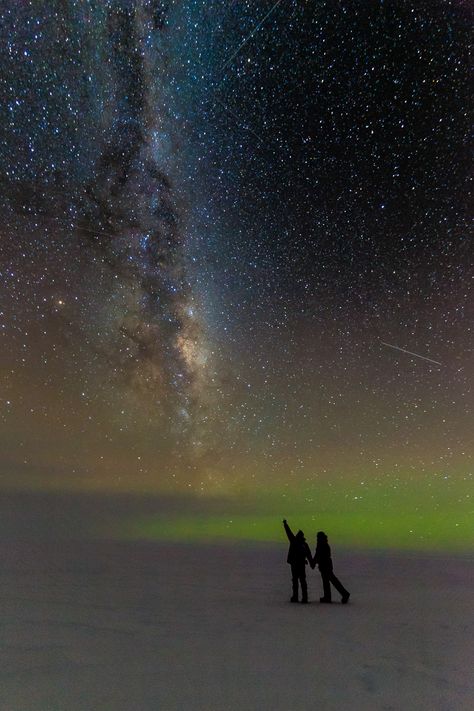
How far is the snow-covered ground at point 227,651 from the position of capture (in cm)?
432

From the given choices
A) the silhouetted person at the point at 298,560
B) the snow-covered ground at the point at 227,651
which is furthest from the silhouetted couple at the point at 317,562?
the snow-covered ground at the point at 227,651

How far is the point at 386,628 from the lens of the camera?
7.16 meters

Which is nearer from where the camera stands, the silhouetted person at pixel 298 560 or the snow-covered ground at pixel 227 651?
the snow-covered ground at pixel 227 651

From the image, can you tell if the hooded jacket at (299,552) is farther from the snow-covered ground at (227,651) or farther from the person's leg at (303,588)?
the snow-covered ground at (227,651)

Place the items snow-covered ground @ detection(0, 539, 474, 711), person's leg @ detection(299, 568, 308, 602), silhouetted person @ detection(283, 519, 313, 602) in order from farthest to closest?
1. silhouetted person @ detection(283, 519, 313, 602)
2. person's leg @ detection(299, 568, 308, 602)
3. snow-covered ground @ detection(0, 539, 474, 711)

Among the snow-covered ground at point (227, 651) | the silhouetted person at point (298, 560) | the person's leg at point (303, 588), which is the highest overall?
the silhouetted person at point (298, 560)

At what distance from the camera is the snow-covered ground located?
4.32 m

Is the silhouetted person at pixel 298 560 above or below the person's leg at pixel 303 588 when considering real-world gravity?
above

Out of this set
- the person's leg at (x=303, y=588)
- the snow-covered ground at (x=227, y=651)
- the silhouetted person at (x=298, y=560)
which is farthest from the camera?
the silhouetted person at (x=298, y=560)

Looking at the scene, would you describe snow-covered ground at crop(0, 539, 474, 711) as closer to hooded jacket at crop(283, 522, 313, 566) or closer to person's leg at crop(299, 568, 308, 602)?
person's leg at crop(299, 568, 308, 602)

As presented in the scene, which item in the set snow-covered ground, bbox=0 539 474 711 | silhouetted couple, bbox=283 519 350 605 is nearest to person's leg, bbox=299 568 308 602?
silhouetted couple, bbox=283 519 350 605

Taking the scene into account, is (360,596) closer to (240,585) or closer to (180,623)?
(240,585)

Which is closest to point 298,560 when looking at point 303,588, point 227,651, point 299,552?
point 299,552

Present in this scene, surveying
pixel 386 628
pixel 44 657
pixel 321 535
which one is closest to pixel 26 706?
pixel 44 657
